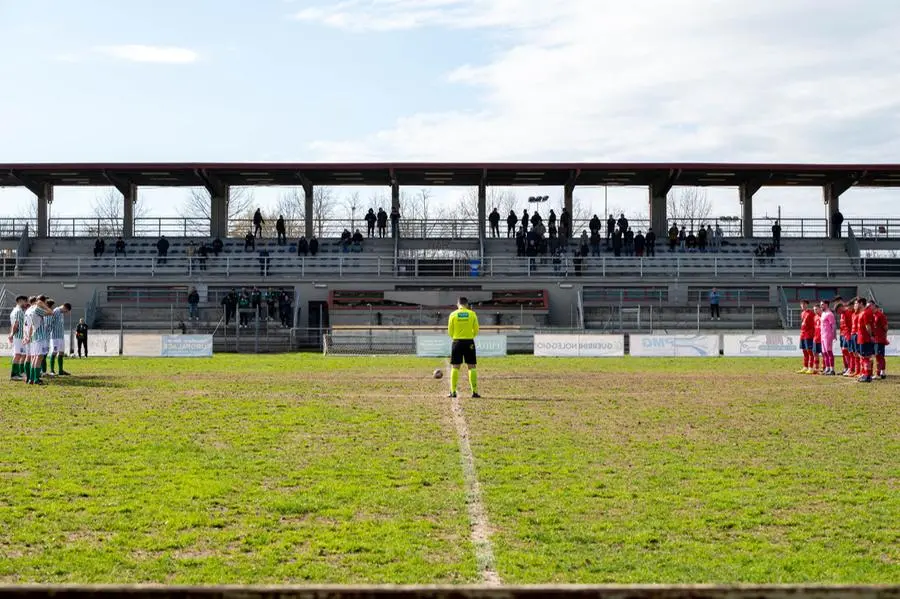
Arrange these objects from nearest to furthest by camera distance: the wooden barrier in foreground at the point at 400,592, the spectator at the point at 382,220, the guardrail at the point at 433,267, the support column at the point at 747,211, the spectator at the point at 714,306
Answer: the wooden barrier in foreground at the point at 400,592
the spectator at the point at 714,306
the guardrail at the point at 433,267
the spectator at the point at 382,220
the support column at the point at 747,211

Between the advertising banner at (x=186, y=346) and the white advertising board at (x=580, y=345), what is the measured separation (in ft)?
39.3

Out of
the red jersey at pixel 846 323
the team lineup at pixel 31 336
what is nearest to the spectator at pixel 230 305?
the team lineup at pixel 31 336

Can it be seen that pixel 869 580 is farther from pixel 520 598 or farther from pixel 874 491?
pixel 520 598

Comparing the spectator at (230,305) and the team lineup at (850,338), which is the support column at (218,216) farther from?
the team lineup at (850,338)

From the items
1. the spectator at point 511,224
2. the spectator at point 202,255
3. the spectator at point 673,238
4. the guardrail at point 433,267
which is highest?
the spectator at point 511,224

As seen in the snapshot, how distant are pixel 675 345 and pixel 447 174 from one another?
2075 cm

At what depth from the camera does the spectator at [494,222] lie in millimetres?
54688

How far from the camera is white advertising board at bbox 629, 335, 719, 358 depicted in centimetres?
3878

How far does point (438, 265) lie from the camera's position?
5125cm

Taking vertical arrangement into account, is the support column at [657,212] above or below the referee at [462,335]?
above

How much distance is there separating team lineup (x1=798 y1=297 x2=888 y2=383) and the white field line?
13.3 metres

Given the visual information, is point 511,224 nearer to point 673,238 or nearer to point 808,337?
point 673,238

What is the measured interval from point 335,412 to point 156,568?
10.3 meters

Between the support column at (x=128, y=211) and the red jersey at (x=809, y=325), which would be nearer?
the red jersey at (x=809, y=325)
